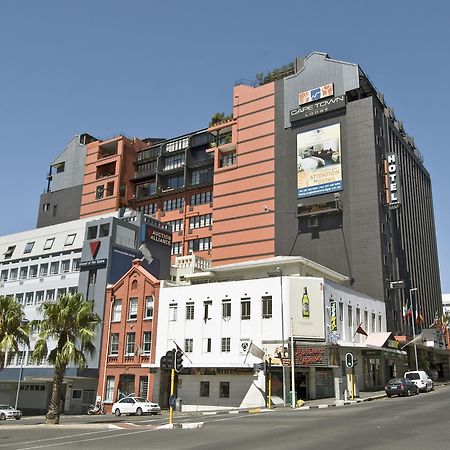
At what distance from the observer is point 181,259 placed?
71.4 metres

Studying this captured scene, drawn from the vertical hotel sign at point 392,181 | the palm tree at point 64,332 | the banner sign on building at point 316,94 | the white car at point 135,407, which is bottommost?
the white car at point 135,407

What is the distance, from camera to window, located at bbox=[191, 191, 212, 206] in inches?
3339

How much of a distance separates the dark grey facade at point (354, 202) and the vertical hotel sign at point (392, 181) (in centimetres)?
27

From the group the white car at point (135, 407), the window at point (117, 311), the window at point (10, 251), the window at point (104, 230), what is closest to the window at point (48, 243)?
the window at point (10, 251)

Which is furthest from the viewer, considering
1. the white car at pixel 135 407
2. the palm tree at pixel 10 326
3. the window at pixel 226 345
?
the window at pixel 226 345

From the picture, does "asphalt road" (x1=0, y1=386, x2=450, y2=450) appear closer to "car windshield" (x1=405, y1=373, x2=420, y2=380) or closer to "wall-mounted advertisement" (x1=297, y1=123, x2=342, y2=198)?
"car windshield" (x1=405, y1=373, x2=420, y2=380)

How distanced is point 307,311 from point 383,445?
30.2 m

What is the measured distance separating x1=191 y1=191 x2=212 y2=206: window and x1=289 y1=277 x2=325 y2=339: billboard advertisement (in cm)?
4125

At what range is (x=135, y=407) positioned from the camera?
4125cm

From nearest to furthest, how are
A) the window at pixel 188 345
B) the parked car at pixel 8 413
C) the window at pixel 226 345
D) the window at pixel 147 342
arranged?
the window at pixel 226 345, the parked car at pixel 8 413, the window at pixel 188 345, the window at pixel 147 342

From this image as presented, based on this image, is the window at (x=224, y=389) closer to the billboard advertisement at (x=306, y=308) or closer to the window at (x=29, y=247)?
the billboard advertisement at (x=306, y=308)

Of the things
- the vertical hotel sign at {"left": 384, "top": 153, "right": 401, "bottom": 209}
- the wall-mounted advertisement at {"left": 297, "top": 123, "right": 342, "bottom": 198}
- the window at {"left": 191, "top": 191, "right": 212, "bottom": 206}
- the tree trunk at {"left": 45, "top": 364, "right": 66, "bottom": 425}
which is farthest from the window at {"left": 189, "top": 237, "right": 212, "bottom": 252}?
the tree trunk at {"left": 45, "top": 364, "right": 66, "bottom": 425}

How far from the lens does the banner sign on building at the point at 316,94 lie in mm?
68562

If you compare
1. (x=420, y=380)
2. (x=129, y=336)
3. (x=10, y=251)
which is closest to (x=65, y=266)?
(x=10, y=251)
